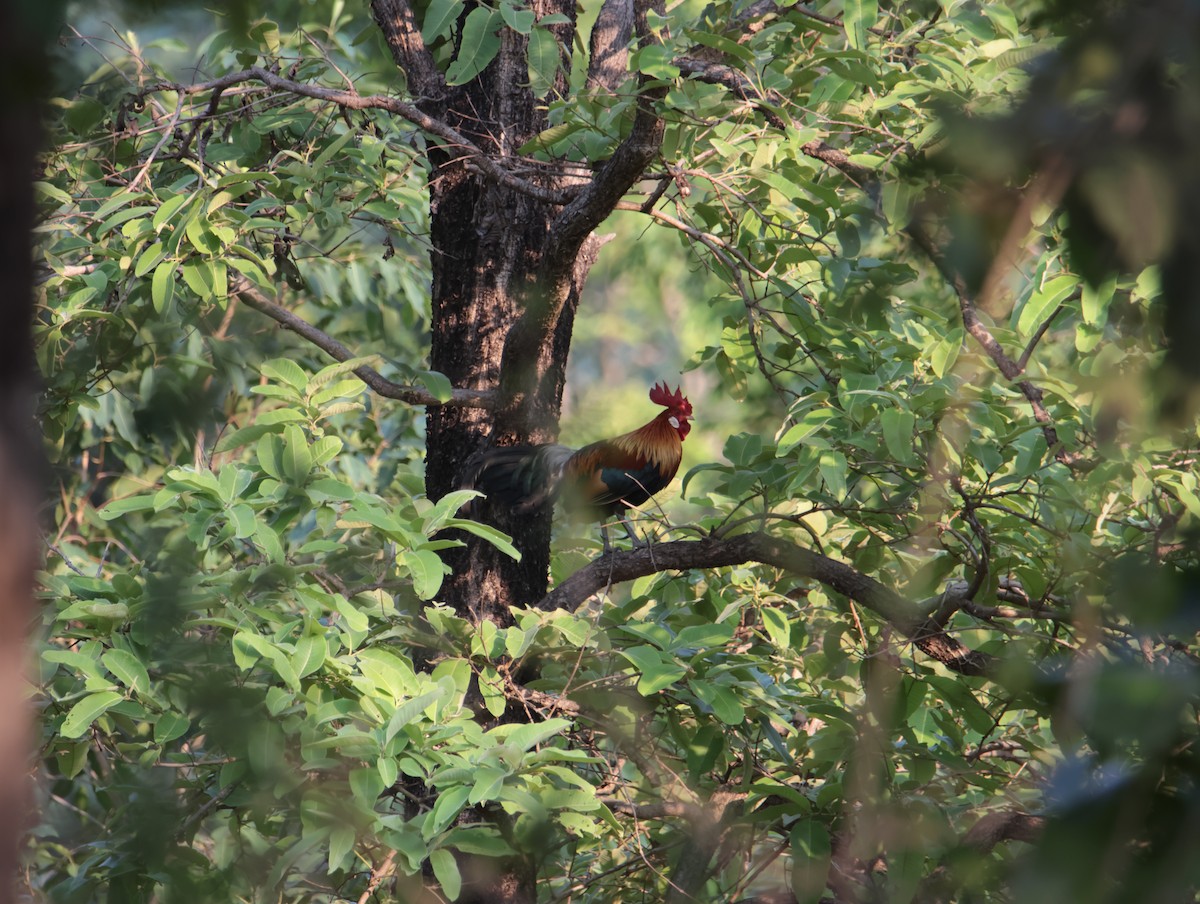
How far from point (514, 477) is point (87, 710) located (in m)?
1.65

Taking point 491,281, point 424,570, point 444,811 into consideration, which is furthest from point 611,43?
point 444,811

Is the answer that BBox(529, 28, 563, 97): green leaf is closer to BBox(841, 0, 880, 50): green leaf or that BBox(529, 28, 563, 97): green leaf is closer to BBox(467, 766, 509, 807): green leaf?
BBox(841, 0, 880, 50): green leaf

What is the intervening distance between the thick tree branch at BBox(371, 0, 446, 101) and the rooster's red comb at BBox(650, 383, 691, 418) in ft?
6.14

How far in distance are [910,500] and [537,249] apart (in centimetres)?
137

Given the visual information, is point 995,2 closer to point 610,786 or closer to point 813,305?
point 813,305

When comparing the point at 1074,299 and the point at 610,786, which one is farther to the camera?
the point at 610,786

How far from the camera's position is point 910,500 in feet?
9.61

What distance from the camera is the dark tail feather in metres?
3.47

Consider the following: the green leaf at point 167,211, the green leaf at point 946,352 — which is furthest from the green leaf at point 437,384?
the green leaf at point 946,352

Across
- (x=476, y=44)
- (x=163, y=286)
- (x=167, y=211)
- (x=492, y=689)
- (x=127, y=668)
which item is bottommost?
(x=492, y=689)

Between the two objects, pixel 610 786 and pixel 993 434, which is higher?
pixel 993 434

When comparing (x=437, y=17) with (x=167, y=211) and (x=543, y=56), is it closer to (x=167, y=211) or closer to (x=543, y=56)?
(x=543, y=56)

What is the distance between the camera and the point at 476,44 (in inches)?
113

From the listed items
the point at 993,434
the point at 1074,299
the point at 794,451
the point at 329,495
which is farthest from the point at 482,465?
the point at 1074,299
